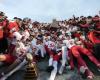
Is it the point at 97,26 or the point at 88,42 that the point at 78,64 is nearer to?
the point at 88,42

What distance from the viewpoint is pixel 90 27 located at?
48.1 ft

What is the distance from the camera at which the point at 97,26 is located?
1384cm

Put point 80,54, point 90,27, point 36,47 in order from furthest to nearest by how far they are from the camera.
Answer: point 90,27 → point 36,47 → point 80,54

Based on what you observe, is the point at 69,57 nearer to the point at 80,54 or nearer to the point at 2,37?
the point at 80,54

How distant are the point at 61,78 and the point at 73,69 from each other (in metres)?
0.72

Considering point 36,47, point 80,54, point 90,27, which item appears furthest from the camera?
point 90,27

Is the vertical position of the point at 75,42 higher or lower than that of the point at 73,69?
higher

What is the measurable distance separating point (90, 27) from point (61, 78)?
4320 mm

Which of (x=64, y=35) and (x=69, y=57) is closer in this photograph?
(x=69, y=57)

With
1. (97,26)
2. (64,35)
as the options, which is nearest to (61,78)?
(64,35)

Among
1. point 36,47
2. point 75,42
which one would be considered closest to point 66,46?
point 75,42

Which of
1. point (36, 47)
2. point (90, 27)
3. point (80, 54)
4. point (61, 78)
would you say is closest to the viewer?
point (61, 78)

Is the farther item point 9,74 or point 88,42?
point 88,42

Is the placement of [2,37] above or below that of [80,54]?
above
